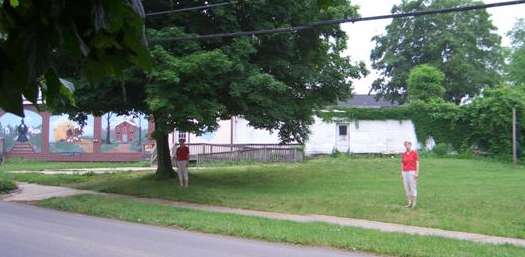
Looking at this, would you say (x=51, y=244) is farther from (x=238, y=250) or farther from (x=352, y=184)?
(x=352, y=184)

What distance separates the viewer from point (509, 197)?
19406mm

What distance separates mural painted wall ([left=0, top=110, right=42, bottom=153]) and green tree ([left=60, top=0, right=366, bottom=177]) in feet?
92.1

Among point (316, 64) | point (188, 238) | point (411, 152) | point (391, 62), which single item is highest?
point (391, 62)

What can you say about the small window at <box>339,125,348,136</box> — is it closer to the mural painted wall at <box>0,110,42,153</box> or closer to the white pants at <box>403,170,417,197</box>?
the mural painted wall at <box>0,110,42,153</box>

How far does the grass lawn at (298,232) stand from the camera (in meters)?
11.3

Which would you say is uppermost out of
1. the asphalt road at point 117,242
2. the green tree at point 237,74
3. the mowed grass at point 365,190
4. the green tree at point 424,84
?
the green tree at point 424,84

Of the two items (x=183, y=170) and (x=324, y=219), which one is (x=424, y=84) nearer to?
(x=183, y=170)

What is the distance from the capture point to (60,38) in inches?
68.8

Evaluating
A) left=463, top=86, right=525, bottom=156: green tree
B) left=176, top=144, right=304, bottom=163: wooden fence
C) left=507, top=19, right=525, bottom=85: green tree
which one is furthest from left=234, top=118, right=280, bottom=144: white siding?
left=507, top=19, right=525, bottom=85: green tree

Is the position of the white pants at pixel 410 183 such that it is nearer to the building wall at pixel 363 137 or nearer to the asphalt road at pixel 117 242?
the asphalt road at pixel 117 242

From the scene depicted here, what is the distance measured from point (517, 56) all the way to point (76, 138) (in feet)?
136

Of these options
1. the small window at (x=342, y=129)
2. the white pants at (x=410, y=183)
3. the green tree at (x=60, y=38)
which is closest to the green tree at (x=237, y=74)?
the white pants at (x=410, y=183)

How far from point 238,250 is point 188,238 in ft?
6.31

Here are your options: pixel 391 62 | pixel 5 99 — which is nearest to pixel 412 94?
pixel 391 62
